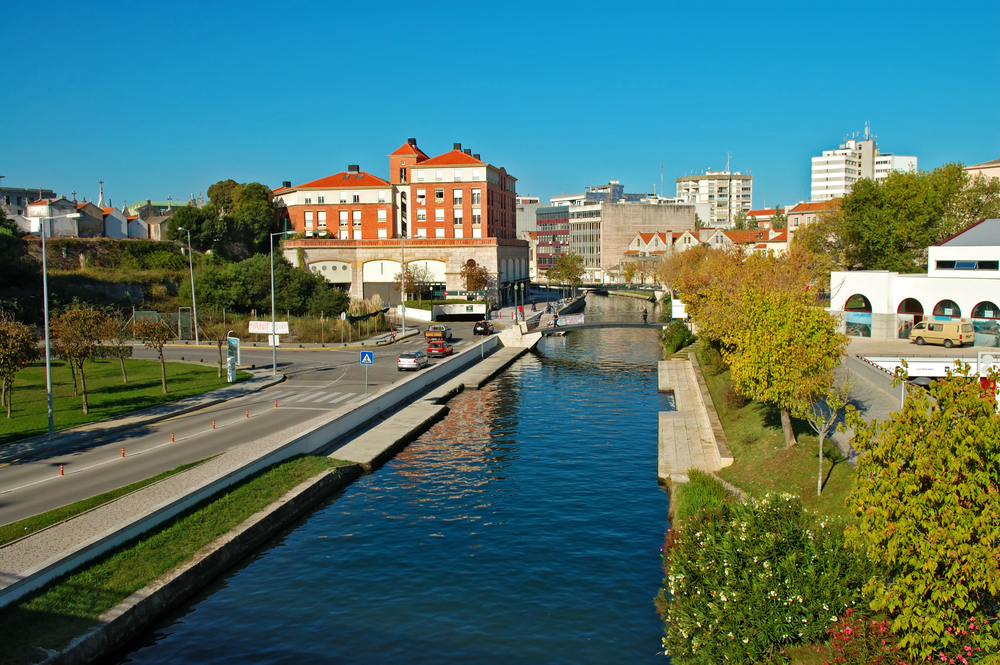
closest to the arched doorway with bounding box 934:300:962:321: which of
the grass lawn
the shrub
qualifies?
the shrub

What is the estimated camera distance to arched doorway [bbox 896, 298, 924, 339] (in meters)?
51.7

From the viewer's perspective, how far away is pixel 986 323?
152 feet

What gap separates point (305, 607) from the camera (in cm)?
1789

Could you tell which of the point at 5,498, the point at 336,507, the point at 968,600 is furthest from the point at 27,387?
the point at 968,600

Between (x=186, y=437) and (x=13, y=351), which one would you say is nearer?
(x=13, y=351)

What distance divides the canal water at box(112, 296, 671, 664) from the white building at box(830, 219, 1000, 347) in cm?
2831

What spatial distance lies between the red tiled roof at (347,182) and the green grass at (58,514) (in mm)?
80738

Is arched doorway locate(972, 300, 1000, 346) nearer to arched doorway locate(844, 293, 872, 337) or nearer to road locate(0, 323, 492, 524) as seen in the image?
arched doorway locate(844, 293, 872, 337)

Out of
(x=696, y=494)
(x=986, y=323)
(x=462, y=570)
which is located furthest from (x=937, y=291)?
(x=462, y=570)

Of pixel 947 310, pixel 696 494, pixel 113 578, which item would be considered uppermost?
pixel 947 310

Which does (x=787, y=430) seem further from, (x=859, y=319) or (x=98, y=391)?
(x=859, y=319)

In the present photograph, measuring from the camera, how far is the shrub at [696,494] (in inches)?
814

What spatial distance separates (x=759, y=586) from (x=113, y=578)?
14200 millimetres

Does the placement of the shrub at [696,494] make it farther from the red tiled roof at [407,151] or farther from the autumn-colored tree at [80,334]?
the red tiled roof at [407,151]
